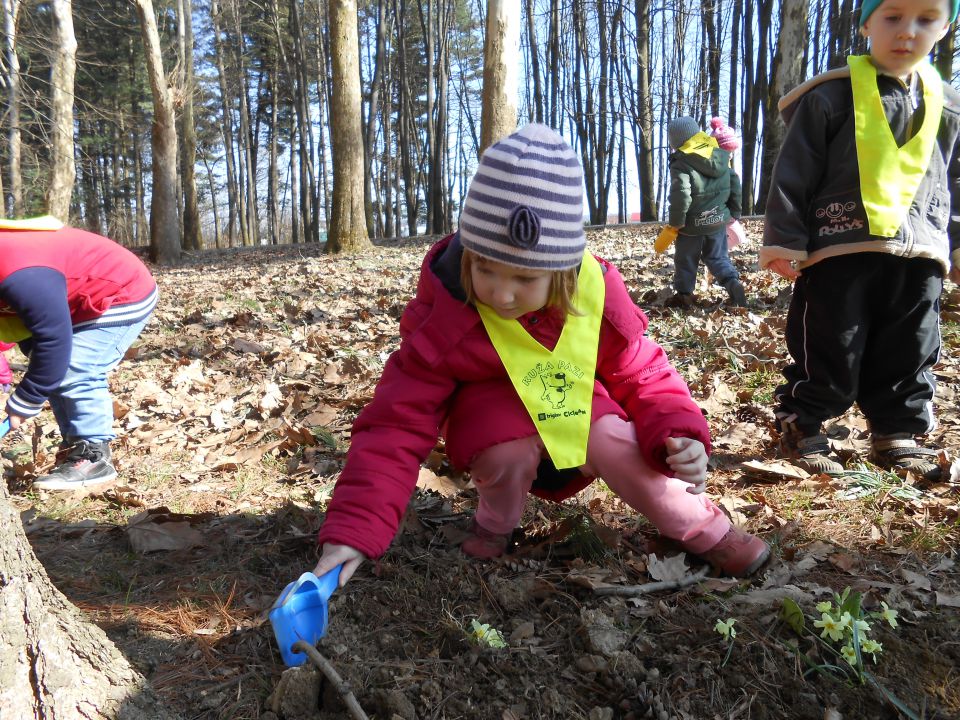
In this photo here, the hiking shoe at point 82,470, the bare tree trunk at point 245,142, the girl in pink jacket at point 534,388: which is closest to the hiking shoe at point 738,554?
the girl in pink jacket at point 534,388

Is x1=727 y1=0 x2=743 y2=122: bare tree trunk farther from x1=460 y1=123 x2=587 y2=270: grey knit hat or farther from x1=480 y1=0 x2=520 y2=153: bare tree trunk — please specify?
x1=460 y1=123 x2=587 y2=270: grey knit hat

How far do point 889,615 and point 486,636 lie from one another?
904 mm

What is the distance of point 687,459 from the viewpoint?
1729 mm

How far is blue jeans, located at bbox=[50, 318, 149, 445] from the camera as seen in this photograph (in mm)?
3062

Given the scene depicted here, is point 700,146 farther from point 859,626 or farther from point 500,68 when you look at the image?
point 859,626

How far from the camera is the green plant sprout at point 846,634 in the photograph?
144cm

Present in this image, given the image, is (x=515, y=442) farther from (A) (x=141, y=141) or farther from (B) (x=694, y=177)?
(A) (x=141, y=141)

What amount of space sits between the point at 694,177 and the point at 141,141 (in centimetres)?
2943

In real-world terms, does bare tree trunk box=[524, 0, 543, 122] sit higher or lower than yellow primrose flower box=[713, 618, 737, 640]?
higher

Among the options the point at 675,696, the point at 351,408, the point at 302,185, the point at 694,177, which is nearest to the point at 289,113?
the point at 302,185

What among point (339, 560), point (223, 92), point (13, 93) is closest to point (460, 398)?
point (339, 560)

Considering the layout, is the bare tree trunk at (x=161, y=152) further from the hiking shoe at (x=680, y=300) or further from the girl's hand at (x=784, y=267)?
the girl's hand at (x=784, y=267)

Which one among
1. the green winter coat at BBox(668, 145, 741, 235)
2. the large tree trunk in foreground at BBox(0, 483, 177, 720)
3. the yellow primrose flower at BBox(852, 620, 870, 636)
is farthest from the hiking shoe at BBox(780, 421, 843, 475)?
the green winter coat at BBox(668, 145, 741, 235)

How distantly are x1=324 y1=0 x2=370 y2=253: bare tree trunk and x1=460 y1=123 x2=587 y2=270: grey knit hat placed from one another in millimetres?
9866
